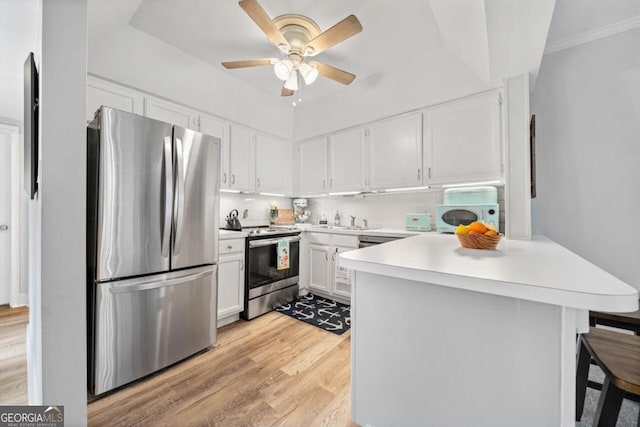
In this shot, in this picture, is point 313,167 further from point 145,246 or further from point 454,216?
point 145,246

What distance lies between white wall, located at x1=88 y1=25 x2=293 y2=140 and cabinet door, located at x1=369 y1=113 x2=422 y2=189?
1524 millimetres

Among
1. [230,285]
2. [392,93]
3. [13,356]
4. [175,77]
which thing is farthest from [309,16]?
[13,356]

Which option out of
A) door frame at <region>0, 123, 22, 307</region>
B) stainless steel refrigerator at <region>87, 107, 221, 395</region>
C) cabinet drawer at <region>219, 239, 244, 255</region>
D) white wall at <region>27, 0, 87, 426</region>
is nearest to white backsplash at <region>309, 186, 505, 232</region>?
cabinet drawer at <region>219, 239, 244, 255</region>

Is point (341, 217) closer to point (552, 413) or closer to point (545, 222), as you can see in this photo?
point (545, 222)

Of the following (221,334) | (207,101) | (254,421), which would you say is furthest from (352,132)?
(254,421)

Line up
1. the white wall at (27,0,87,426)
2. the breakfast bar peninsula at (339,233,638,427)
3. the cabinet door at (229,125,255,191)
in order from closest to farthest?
the breakfast bar peninsula at (339,233,638,427)
the white wall at (27,0,87,426)
the cabinet door at (229,125,255,191)

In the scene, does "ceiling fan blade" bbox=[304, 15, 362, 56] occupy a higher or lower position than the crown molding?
lower

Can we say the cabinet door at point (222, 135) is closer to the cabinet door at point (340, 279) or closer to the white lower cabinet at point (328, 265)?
the white lower cabinet at point (328, 265)

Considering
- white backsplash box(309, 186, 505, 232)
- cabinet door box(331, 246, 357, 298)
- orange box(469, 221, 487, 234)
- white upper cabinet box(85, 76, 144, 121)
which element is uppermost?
white upper cabinet box(85, 76, 144, 121)

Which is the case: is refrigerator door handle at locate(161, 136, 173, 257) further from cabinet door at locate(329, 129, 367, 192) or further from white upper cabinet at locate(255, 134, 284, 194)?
cabinet door at locate(329, 129, 367, 192)

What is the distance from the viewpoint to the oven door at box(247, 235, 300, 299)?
261 centimetres

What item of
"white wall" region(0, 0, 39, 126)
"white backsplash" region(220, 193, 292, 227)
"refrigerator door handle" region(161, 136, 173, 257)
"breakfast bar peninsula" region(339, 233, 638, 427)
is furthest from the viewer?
"white backsplash" region(220, 193, 292, 227)

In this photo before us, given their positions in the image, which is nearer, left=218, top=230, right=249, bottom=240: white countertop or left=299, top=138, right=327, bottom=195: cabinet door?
left=218, top=230, right=249, bottom=240: white countertop

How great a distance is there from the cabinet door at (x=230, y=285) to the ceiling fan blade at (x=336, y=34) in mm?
1999
